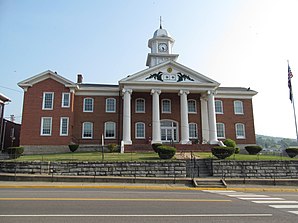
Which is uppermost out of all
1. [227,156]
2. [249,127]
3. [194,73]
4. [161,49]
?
[161,49]

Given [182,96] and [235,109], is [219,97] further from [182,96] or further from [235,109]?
[182,96]

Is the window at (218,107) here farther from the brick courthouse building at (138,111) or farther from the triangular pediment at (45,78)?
the triangular pediment at (45,78)

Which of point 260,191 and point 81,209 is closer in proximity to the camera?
point 81,209

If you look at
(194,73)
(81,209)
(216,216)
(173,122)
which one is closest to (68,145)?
(173,122)

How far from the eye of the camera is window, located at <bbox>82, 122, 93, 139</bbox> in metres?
35.2

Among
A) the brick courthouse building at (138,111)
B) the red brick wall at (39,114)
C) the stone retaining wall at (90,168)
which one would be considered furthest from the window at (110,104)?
the stone retaining wall at (90,168)

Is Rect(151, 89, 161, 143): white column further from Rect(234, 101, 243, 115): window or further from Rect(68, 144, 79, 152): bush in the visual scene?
Rect(234, 101, 243, 115): window

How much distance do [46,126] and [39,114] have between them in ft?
5.84

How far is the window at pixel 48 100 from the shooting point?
33.5m

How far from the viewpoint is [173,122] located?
36719 mm

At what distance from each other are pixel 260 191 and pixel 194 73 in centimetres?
2158

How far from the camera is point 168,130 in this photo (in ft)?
120

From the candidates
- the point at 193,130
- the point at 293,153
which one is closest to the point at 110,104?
the point at 193,130

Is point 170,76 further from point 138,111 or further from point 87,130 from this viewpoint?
point 87,130
